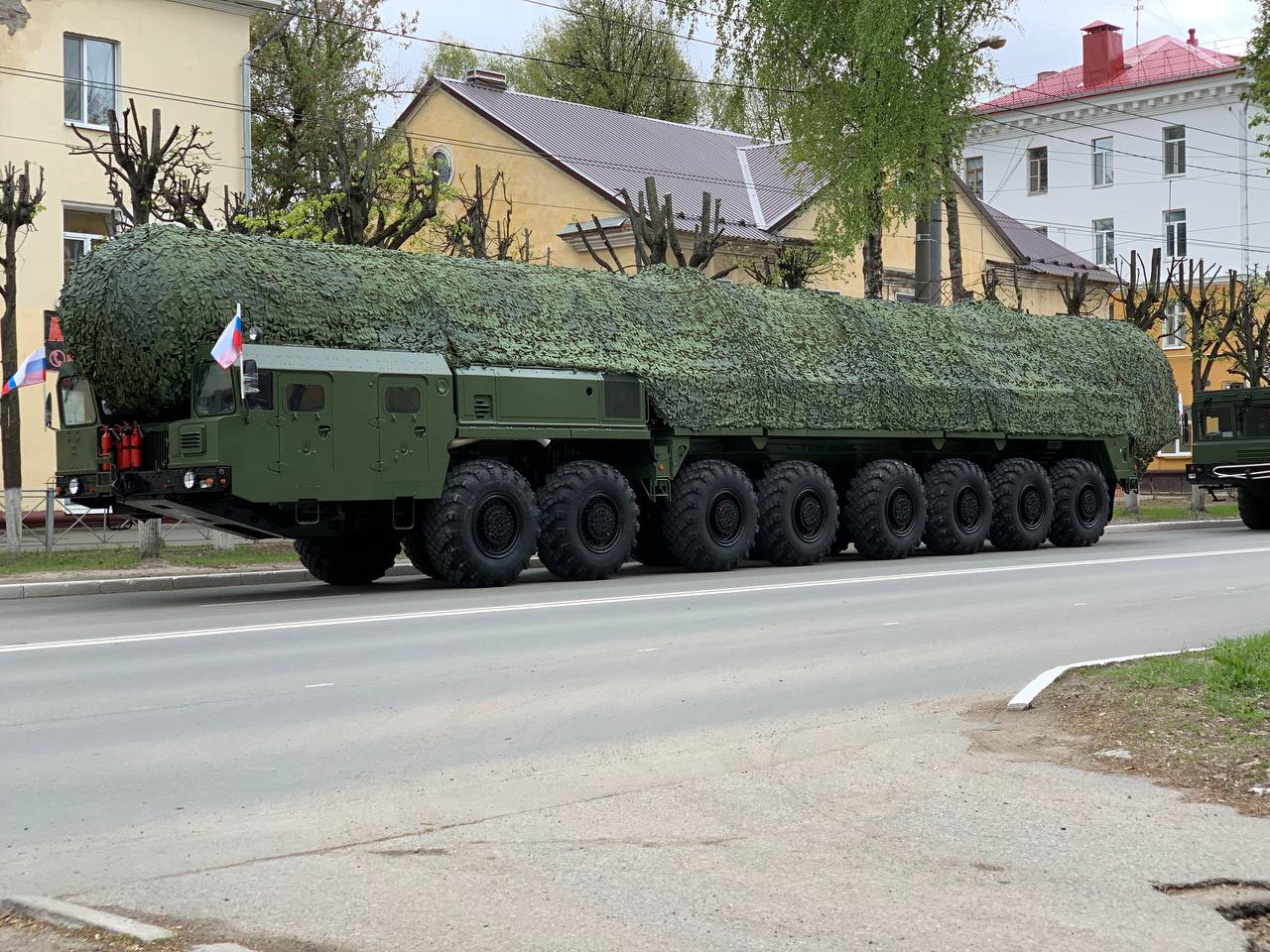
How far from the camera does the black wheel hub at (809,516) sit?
2188cm

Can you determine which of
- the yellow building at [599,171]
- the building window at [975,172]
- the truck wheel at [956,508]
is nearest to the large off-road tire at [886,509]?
the truck wheel at [956,508]

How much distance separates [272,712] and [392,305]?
30.9 ft

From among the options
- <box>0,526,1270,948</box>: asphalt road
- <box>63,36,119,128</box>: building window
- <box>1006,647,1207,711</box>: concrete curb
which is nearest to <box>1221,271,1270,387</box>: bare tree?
<box>0,526,1270,948</box>: asphalt road

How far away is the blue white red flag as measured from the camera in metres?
16.2

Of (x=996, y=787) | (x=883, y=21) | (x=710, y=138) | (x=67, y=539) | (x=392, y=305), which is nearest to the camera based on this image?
(x=996, y=787)

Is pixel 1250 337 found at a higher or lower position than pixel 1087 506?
higher

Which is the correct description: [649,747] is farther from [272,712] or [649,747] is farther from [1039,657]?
[1039,657]

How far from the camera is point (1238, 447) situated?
30453mm

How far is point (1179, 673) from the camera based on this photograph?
941 cm

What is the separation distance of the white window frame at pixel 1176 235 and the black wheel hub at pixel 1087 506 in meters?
41.2

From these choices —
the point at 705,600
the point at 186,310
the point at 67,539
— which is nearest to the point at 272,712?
the point at 705,600

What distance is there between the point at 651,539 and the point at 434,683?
11159 millimetres

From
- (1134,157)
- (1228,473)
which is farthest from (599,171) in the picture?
(1134,157)

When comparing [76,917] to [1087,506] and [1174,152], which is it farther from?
[1174,152]
